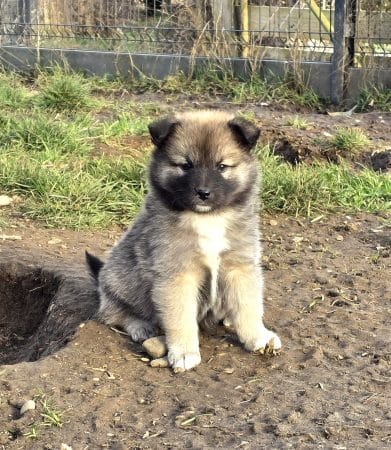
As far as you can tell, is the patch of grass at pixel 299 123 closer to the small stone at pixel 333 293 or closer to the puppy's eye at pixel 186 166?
the small stone at pixel 333 293

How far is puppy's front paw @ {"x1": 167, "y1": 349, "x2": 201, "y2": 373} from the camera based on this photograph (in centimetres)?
413

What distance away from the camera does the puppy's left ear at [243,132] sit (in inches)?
167

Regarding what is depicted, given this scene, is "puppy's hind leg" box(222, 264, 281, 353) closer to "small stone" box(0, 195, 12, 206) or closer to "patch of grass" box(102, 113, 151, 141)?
"small stone" box(0, 195, 12, 206)

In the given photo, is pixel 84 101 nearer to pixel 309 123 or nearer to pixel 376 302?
pixel 309 123

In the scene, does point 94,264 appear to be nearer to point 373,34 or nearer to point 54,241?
point 54,241

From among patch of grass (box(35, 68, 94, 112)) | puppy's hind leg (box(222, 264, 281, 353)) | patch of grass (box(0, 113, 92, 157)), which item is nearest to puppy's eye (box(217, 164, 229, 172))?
puppy's hind leg (box(222, 264, 281, 353))

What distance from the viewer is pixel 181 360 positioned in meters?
4.13

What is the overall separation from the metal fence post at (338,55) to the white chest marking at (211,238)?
550 cm

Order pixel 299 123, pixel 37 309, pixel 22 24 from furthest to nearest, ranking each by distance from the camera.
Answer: pixel 22 24 < pixel 299 123 < pixel 37 309

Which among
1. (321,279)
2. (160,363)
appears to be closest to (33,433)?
(160,363)

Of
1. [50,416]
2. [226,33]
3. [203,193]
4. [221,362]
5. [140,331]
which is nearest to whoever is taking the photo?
[50,416]

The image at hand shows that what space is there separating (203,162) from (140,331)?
101 cm

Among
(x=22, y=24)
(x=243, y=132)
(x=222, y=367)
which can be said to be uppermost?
(x=22, y=24)

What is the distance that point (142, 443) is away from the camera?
136 inches
